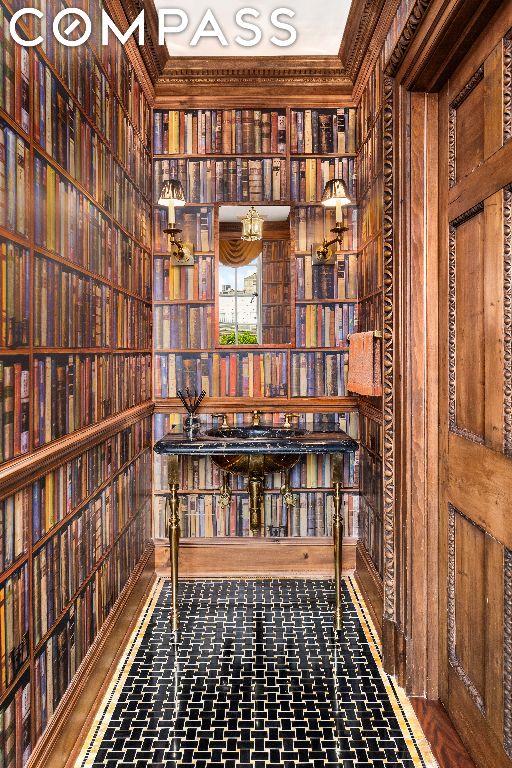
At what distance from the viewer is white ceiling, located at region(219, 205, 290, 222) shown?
3301mm

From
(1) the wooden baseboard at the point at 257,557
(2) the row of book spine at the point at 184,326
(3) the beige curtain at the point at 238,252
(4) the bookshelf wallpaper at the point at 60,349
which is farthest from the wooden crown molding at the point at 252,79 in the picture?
(1) the wooden baseboard at the point at 257,557

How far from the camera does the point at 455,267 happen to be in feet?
6.47

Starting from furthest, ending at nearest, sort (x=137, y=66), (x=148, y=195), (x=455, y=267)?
(x=148, y=195) → (x=137, y=66) → (x=455, y=267)

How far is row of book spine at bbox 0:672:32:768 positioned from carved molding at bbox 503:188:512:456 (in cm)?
143

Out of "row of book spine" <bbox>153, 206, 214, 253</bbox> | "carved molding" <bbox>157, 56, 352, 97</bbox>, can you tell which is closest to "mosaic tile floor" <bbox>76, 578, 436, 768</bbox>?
"row of book spine" <bbox>153, 206, 214, 253</bbox>

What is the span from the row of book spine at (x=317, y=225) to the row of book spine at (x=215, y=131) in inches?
15.5

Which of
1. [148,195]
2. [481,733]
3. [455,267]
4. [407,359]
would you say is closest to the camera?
[481,733]

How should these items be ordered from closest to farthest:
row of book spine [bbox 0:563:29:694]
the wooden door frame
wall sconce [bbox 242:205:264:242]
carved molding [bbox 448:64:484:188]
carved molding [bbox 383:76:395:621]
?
row of book spine [bbox 0:563:29:694], carved molding [bbox 448:64:484:188], the wooden door frame, carved molding [bbox 383:76:395:621], wall sconce [bbox 242:205:264:242]

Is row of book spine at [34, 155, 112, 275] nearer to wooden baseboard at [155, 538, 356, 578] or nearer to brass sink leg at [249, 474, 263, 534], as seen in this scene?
brass sink leg at [249, 474, 263, 534]

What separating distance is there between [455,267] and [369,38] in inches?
59.7

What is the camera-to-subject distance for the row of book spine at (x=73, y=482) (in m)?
1.56

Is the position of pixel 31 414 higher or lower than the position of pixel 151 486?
higher

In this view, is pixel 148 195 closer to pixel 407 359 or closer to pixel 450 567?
pixel 407 359

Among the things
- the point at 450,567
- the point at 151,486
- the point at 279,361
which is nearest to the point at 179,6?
the point at 279,361
